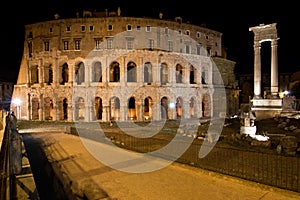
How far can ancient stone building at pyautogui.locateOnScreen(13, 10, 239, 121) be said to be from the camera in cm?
3375

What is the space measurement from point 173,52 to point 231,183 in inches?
1169

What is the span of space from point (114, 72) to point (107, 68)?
11.6 feet

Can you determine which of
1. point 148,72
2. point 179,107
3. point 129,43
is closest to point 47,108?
point 129,43

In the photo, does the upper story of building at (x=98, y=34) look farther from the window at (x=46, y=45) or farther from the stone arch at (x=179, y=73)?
the stone arch at (x=179, y=73)

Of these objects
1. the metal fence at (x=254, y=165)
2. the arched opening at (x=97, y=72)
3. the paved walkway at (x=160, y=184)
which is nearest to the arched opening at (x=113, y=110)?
the arched opening at (x=97, y=72)

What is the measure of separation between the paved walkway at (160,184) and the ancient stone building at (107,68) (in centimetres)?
2350

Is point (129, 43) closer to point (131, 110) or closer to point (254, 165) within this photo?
point (131, 110)

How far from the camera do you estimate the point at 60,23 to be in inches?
1375

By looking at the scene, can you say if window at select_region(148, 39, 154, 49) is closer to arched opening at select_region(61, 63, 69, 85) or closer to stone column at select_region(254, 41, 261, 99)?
arched opening at select_region(61, 63, 69, 85)

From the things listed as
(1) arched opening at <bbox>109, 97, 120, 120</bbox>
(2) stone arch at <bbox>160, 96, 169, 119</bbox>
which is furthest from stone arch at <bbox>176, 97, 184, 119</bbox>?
(1) arched opening at <bbox>109, 97, 120, 120</bbox>

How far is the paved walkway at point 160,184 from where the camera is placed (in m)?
7.12

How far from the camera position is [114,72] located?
3706 centimetres

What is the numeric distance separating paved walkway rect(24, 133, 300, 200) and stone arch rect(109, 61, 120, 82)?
A: 2607cm

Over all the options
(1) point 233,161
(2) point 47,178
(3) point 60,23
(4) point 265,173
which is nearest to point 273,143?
(1) point 233,161
